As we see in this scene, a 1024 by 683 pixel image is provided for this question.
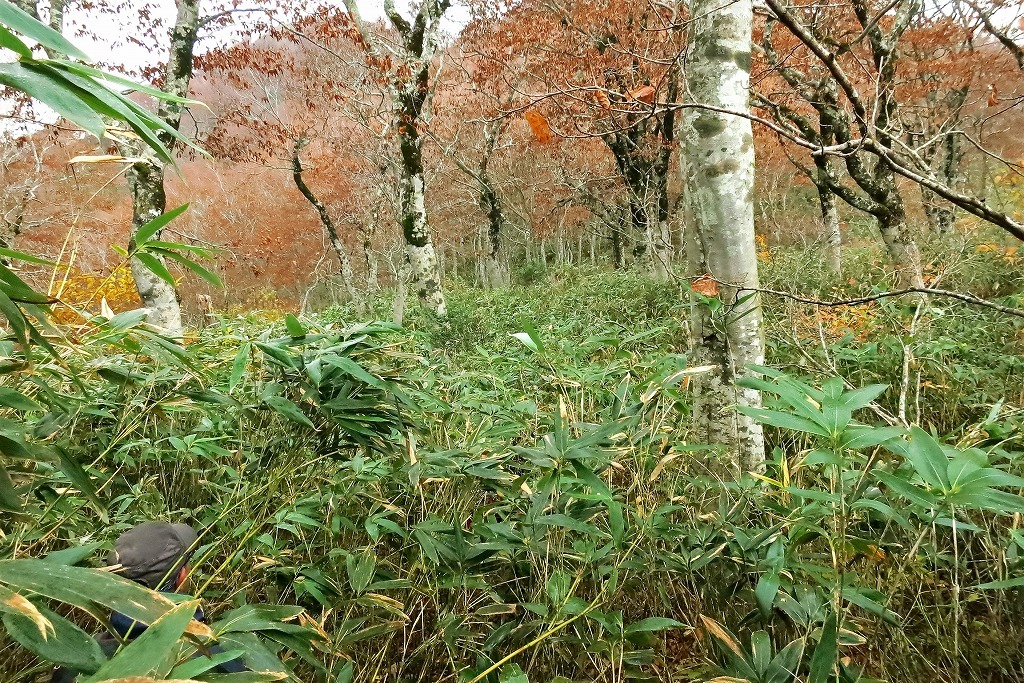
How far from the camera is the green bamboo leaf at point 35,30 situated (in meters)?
0.59

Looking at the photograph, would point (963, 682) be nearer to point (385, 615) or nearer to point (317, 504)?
point (385, 615)

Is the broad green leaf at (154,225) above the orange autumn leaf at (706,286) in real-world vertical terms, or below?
above

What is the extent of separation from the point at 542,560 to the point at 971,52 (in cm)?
1175

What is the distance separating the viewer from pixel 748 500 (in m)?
1.77

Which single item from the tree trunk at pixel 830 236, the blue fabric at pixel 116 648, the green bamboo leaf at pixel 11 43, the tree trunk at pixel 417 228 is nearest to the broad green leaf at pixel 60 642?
the blue fabric at pixel 116 648

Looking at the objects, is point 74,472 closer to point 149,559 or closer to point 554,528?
point 149,559

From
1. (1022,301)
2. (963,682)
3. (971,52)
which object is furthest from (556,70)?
(963,682)

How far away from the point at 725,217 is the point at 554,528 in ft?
5.44

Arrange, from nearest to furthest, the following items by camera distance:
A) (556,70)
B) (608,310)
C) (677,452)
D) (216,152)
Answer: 1. (677,452)
2. (608,310)
3. (556,70)
4. (216,152)

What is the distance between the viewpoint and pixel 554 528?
1.75 m

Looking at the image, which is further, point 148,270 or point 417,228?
point 417,228

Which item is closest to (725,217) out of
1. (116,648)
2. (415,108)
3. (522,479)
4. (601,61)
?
(522,479)

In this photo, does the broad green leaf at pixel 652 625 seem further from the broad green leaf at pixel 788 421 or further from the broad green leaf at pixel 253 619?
the broad green leaf at pixel 253 619

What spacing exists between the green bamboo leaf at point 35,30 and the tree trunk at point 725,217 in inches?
87.9
